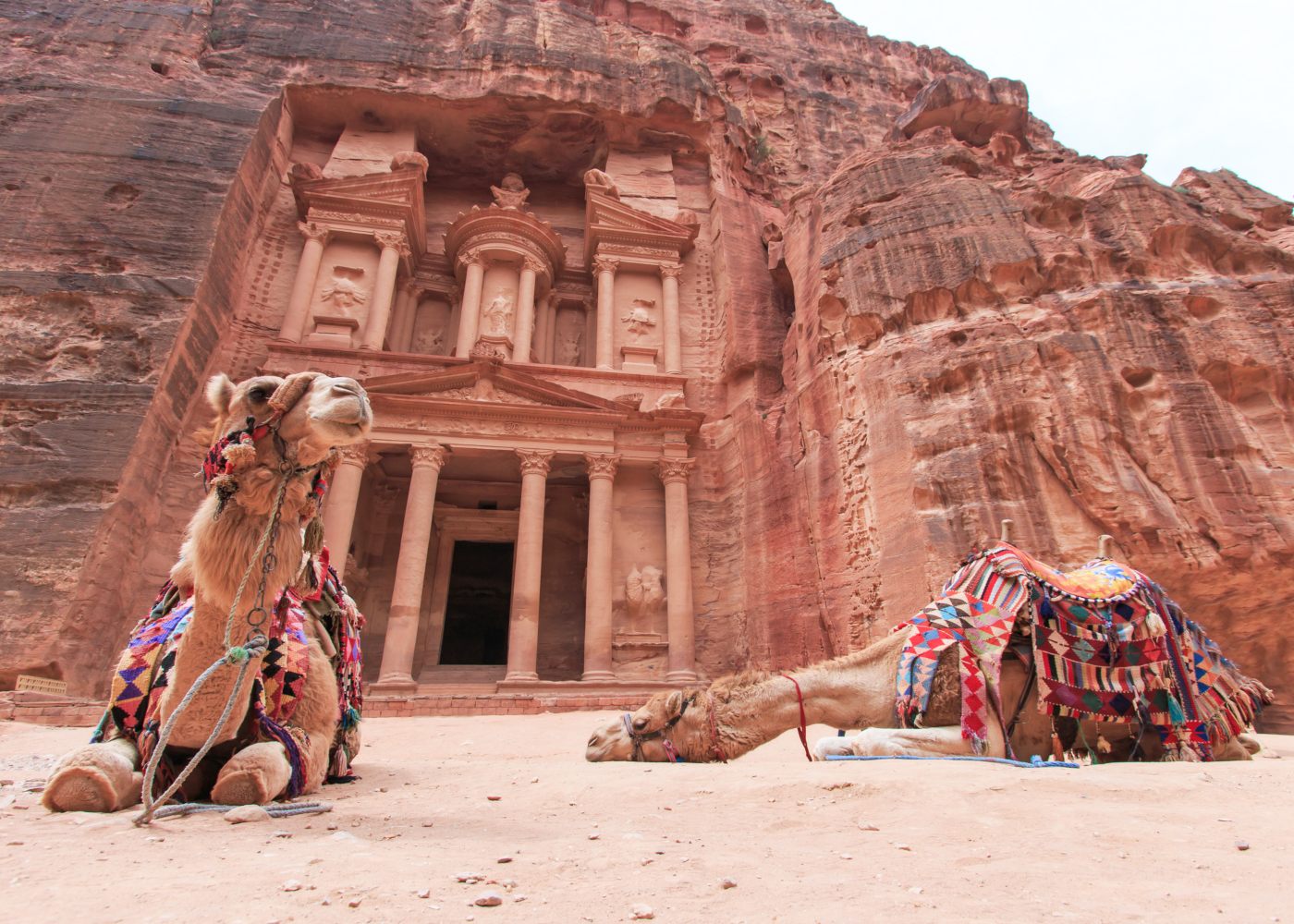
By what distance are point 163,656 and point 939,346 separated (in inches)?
445

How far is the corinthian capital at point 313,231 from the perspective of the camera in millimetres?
18453

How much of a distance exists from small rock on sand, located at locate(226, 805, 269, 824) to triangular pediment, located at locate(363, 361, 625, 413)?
13017 millimetres

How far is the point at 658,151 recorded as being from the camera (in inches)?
894

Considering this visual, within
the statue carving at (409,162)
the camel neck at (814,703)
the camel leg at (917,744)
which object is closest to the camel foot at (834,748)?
the camel leg at (917,744)

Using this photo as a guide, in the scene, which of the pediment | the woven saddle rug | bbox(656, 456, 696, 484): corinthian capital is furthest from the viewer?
the pediment

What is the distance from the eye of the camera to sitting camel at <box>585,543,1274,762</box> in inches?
184

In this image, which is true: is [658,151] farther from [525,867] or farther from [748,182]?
[525,867]

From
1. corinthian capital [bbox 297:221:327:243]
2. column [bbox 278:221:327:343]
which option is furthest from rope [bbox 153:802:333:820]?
corinthian capital [bbox 297:221:327:243]

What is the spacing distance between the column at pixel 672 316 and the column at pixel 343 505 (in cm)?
796

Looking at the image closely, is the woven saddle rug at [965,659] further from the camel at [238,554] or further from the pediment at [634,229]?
the pediment at [634,229]

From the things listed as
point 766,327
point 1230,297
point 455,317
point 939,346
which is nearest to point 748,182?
point 766,327

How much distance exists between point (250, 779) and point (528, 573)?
11.5m

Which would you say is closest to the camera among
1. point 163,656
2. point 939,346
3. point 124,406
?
point 163,656

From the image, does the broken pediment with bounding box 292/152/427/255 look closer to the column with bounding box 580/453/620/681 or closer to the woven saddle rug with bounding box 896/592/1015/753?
the column with bounding box 580/453/620/681
